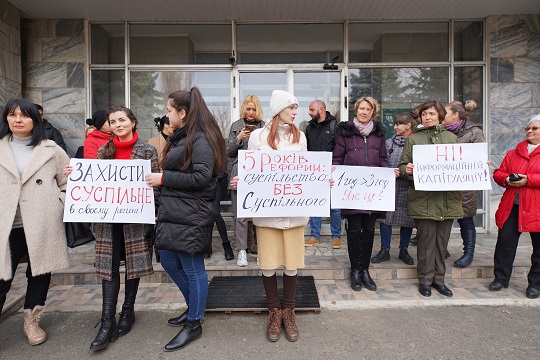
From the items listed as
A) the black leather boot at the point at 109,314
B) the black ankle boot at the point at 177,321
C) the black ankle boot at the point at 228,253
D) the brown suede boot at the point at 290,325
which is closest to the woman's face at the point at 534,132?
the brown suede boot at the point at 290,325

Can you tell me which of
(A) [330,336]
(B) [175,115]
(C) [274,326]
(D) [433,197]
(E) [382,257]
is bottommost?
(A) [330,336]

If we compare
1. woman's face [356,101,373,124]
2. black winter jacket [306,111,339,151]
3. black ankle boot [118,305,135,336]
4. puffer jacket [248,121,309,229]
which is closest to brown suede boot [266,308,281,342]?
puffer jacket [248,121,309,229]

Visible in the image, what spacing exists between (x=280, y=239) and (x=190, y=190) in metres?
0.90

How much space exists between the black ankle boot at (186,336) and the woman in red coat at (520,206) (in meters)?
3.21

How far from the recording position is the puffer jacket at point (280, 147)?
3123 millimetres

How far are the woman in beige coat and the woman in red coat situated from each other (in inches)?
172

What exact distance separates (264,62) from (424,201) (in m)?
4.03

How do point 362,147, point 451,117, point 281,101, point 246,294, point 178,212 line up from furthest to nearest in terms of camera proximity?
point 451,117
point 362,147
point 246,294
point 281,101
point 178,212

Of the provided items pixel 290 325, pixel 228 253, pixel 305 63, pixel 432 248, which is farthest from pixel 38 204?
pixel 305 63

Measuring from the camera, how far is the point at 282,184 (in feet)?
10.5

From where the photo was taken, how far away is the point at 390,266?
4535 mm

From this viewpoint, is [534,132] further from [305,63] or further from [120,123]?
[120,123]

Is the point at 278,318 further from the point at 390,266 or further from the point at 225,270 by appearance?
the point at 390,266

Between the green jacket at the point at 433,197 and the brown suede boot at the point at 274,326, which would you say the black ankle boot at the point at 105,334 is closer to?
the brown suede boot at the point at 274,326
